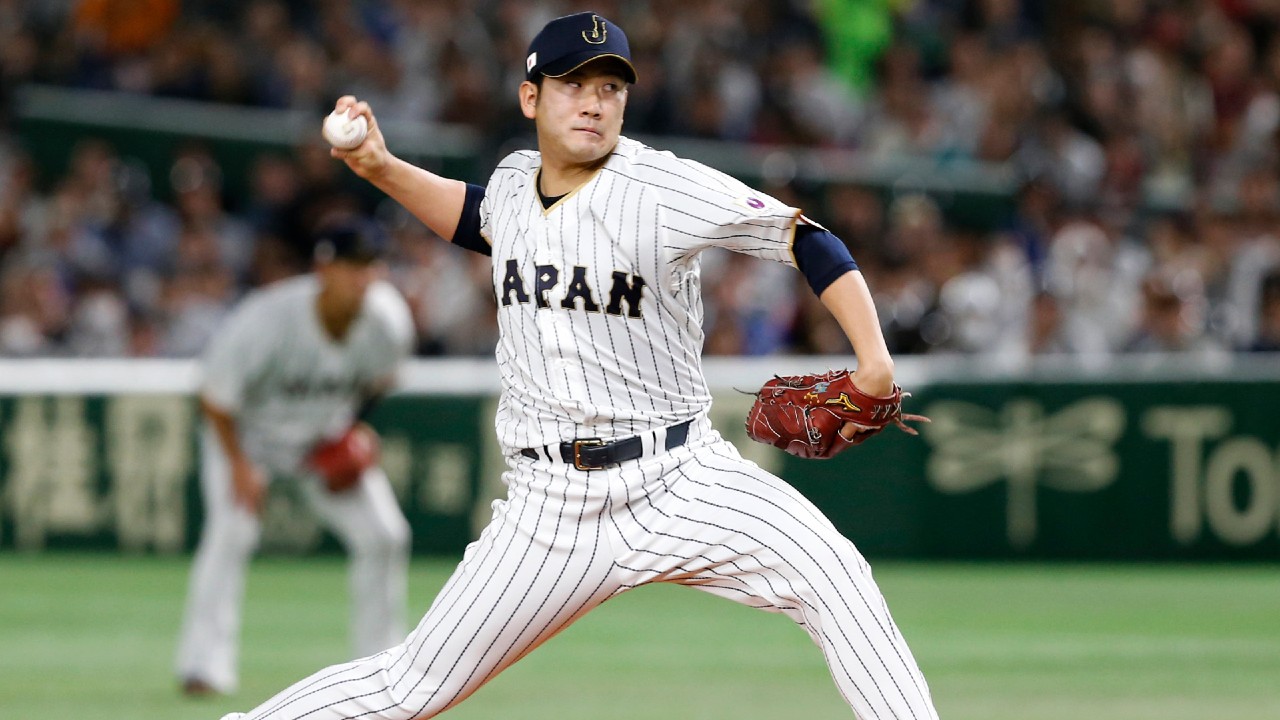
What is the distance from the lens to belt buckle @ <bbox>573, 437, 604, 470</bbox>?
4676 millimetres

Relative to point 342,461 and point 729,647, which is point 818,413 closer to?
point 342,461

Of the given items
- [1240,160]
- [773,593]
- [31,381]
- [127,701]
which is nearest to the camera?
[773,593]

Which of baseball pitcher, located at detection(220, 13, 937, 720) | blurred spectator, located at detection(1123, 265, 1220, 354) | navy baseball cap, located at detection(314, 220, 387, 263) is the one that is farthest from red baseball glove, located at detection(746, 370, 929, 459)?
blurred spectator, located at detection(1123, 265, 1220, 354)

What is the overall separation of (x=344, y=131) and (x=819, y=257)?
1211 millimetres

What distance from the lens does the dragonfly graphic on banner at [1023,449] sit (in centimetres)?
1386

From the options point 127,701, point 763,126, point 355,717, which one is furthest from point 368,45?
point 355,717

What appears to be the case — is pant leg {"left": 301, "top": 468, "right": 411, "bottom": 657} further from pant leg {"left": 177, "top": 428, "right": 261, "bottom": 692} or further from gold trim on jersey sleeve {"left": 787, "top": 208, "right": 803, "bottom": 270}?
gold trim on jersey sleeve {"left": 787, "top": 208, "right": 803, "bottom": 270}

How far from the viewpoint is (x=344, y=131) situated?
477cm

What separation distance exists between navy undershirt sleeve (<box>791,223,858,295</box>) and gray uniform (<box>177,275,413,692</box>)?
4.40 metres

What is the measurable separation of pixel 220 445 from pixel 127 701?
47.1 inches

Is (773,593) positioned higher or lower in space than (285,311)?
lower

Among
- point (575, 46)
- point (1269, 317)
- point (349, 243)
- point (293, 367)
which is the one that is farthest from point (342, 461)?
point (1269, 317)

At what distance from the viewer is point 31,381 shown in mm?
14648

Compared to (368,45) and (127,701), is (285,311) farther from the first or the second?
(368,45)
